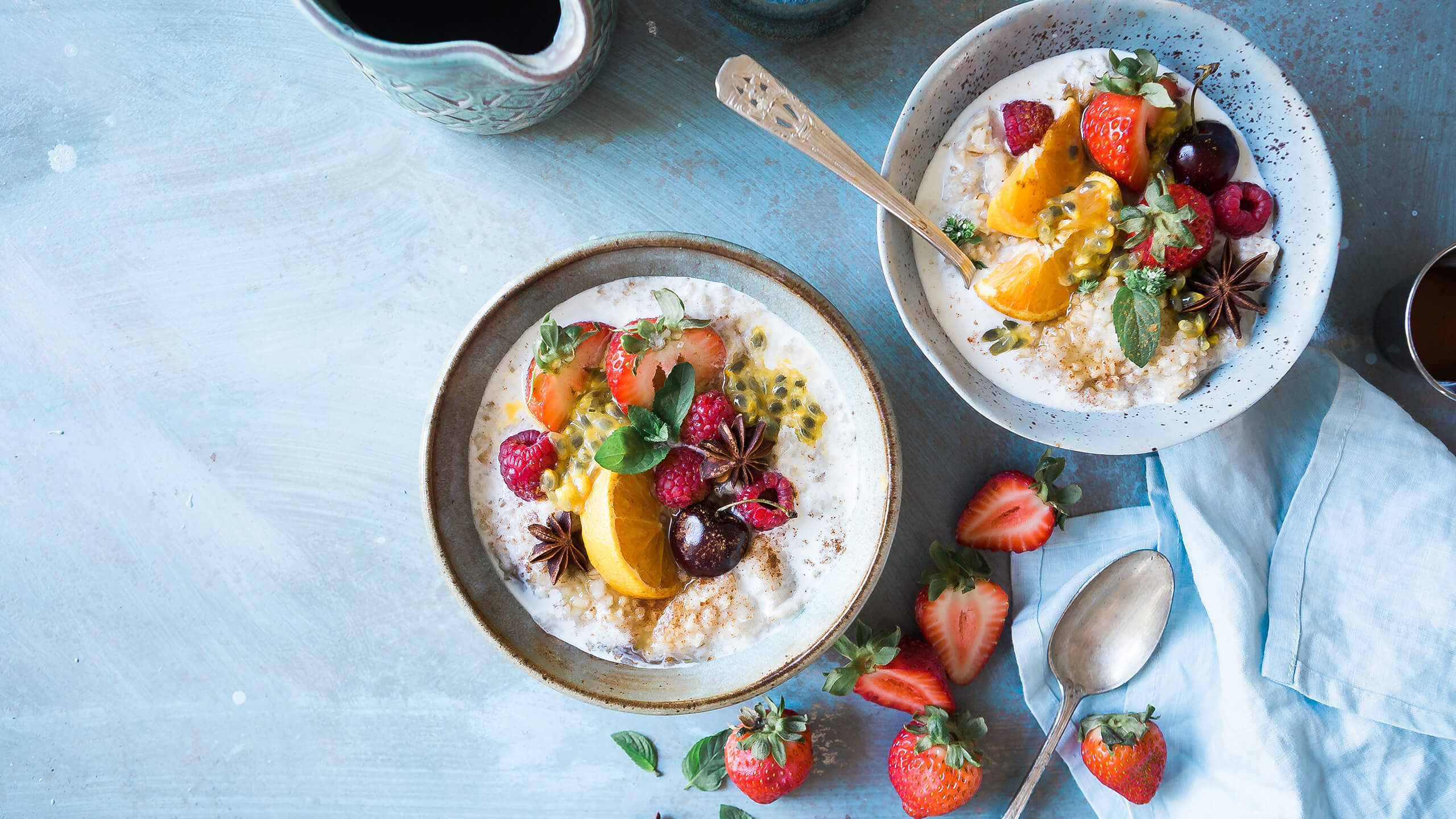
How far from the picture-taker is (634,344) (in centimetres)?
121

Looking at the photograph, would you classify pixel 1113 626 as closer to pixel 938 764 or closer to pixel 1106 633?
pixel 1106 633

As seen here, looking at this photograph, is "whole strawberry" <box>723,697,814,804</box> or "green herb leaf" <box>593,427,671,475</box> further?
"whole strawberry" <box>723,697,814,804</box>

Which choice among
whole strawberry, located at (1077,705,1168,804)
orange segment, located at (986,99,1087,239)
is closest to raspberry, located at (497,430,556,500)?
orange segment, located at (986,99,1087,239)

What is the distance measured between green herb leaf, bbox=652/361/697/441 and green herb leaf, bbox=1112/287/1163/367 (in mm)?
630

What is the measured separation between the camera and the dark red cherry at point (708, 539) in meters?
1.26

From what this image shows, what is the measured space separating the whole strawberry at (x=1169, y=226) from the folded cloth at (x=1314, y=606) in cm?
35

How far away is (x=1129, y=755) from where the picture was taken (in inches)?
54.0

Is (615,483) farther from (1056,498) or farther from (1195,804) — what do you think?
(1195,804)

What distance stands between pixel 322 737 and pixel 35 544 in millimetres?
656

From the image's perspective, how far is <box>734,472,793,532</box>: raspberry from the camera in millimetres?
1269

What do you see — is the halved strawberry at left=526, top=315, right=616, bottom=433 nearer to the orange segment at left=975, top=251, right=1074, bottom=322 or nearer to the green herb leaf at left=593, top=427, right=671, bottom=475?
the green herb leaf at left=593, top=427, right=671, bottom=475

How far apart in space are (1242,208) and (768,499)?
85cm

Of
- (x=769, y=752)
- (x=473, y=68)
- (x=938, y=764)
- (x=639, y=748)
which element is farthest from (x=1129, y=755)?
(x=473, y=68)

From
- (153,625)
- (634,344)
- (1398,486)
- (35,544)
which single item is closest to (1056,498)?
(1398,486)
